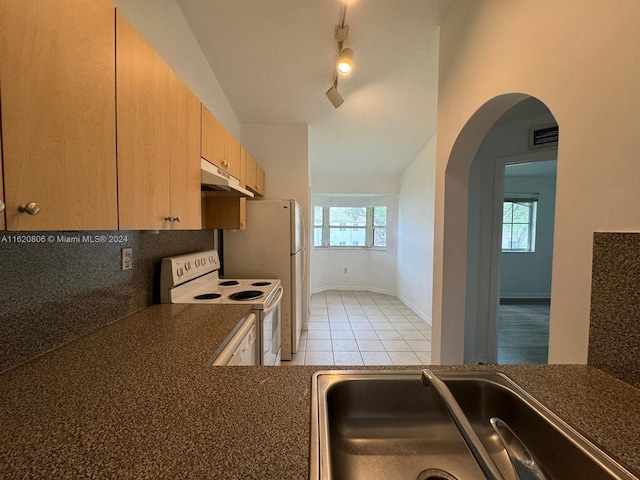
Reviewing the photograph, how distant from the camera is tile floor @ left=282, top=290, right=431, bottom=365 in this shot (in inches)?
111

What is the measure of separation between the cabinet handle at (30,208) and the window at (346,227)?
5.59 meters

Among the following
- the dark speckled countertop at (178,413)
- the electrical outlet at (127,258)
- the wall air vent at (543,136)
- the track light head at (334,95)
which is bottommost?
the dark speckled countertop at (178,413)

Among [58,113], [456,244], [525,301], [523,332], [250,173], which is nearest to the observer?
[58,113]

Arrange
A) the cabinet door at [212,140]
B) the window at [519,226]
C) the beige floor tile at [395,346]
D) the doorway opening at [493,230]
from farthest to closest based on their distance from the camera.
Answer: the window at [519,226]
the beige floor tile at [395,346]
the doorway opening at [493,230]
the cabinet door at [212,140]

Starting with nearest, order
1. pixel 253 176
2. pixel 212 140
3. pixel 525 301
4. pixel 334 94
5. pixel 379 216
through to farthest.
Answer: pixel 212 140
pixel 334 94
pixel 253 176
pixel 525 301
pixel 379 216

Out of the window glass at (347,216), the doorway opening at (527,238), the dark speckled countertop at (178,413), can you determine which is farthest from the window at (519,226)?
the dark speckled countertop at (178,413)

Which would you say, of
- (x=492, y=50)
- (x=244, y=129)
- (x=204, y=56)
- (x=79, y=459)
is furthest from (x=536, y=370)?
(x=244, y=129)

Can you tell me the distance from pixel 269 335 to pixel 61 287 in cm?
123

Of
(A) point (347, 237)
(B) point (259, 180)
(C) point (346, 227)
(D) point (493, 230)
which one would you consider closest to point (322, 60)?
(B) point (259, 180)

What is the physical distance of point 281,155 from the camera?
11.3 feet

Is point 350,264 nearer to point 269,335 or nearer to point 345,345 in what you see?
point 345,345

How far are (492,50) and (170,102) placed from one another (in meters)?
1.54

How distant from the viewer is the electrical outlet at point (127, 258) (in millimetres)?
1335

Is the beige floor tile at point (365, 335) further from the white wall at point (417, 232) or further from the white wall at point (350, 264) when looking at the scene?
the white wall at point (350, 264)
